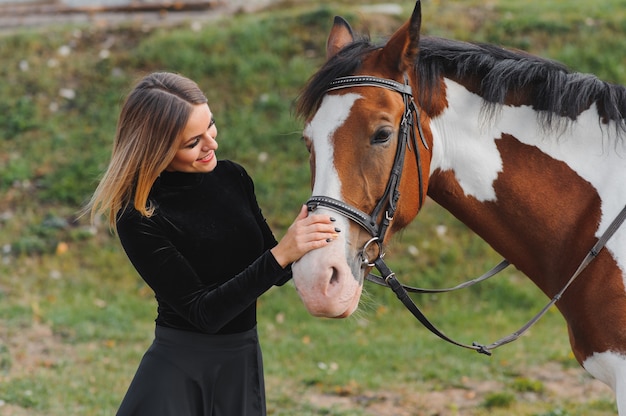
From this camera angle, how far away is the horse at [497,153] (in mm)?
2621

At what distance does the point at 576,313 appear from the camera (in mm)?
2785

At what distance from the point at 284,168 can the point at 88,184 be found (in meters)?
1.95

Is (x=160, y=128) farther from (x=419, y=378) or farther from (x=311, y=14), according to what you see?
(x=311, y=14)

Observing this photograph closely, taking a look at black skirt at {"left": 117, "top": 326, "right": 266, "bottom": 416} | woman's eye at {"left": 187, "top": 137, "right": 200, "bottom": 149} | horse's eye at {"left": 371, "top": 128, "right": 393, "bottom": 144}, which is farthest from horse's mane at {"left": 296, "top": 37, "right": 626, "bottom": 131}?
black skirt at {"left": 117, "top": 326, "right": 266, "bottom": 416}

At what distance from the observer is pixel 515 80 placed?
284cm

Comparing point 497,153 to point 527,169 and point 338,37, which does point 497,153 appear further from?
point 338,37

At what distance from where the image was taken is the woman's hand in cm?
241

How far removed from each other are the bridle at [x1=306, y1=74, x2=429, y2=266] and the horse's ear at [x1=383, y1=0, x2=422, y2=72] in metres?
Answer: 0.06

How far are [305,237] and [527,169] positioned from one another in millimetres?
941

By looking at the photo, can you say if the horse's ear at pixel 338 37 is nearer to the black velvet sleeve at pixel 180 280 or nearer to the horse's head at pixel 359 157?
the horse's head at pixel 359 157

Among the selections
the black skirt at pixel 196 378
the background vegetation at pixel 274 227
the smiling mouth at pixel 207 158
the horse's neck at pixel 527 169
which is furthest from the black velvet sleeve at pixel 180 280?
the background vegetation at pixel 274 227

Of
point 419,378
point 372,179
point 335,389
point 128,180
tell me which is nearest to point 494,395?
point 419,378

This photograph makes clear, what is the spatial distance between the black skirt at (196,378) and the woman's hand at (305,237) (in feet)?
1.59

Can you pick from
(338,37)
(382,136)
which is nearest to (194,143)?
(382,136)
